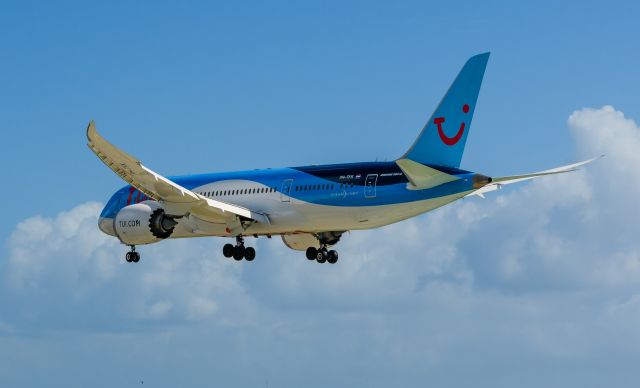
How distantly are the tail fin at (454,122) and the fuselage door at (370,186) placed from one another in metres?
2.12

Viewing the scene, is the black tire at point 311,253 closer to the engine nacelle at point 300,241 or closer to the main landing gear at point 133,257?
the engine nacelle at point 300,241

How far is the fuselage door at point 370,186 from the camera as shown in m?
72.7

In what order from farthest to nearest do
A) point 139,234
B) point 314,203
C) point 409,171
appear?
point 139,234 → point 314,203 → point 409,171

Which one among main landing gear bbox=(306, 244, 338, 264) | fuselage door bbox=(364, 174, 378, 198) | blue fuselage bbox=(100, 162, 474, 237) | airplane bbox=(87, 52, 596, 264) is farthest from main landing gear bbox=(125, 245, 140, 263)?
fuselage door bbox=(364, 174, 378, 198)

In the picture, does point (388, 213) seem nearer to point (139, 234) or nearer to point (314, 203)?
point (314, 203)

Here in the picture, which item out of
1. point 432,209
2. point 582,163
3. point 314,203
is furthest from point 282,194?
point 582,163

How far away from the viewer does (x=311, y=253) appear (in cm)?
8100

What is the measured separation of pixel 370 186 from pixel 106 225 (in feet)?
58.7

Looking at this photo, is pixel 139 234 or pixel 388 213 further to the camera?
pixel 139 234

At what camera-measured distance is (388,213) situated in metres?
72.7

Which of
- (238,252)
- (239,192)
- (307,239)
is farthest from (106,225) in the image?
(307,239)

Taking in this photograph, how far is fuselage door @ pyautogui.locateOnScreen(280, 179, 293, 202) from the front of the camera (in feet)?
251

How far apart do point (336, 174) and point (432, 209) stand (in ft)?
18.1

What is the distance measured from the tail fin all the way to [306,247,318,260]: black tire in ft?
35.4
